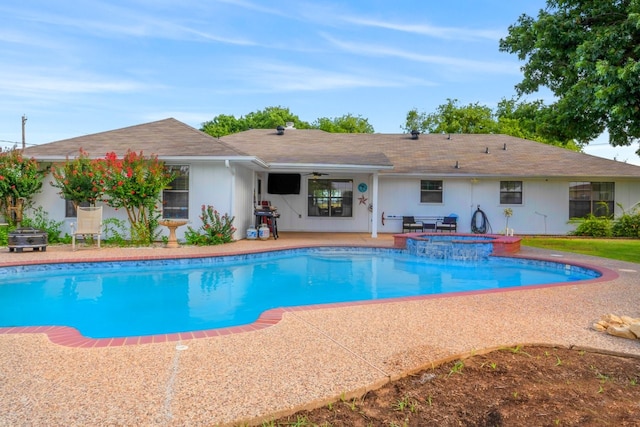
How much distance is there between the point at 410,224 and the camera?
15.6 metres

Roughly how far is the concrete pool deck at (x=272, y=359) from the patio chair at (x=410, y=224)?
9.99 metres

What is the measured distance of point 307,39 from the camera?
1834 cm

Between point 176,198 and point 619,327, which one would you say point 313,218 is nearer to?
point 176,198

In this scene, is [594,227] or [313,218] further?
[313,218]

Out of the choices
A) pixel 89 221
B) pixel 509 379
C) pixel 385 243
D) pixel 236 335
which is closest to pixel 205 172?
pixel 89 221

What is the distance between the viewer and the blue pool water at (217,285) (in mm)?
5707

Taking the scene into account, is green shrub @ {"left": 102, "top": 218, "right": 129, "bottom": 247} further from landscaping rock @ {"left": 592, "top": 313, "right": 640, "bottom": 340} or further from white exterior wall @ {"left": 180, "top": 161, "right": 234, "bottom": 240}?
landscaping rock @ {"left": 592, "top": 313, "right": 640, "bottom": 340}

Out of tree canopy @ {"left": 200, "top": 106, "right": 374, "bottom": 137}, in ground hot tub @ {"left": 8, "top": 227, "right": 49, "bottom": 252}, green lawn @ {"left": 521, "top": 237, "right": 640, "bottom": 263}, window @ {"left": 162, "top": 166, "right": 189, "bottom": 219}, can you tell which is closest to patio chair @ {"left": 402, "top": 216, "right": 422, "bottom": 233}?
green lawn @ {"left": 521, "top": 237, "right": 640, "bottom": 263}

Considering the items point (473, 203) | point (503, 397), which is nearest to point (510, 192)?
point (473, 203)

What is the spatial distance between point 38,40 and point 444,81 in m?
19.3

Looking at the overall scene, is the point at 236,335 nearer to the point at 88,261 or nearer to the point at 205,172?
the point at 88,261

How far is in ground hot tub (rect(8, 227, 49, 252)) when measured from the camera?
9.56 metres

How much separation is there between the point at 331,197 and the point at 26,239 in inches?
391

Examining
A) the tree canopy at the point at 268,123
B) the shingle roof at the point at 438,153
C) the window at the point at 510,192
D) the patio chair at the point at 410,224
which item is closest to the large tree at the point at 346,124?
the tree canopy at the point at 268,123
